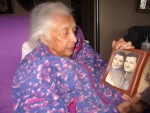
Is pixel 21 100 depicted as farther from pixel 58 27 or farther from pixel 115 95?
pixel 115 95

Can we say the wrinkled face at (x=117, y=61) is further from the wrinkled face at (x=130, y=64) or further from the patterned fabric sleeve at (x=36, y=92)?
the patterned fabric sleeve at (x=36, y=92)

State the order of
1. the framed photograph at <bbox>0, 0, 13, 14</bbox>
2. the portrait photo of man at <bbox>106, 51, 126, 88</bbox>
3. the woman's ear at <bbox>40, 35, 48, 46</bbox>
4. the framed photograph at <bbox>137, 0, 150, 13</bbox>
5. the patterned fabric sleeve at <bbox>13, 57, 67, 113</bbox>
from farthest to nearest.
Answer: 1. the framed photograph at <bbox>0, 0, 13, 14</bbox>
2. the framed photograph at <bbox>137, 0, 150, 13</bbox>
3. the woman's ear at <bbox>40, 35, 48, 46</bbox>
4. the portrait photo of man at <bbox>106, 51, 126, 88</bbox>
5. the patterned fabric sleeve at <bbox>13, 57, 67, 113</bbox>

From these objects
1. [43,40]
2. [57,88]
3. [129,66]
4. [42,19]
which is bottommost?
[57,88]

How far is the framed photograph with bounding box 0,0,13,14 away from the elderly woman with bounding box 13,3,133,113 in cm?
141

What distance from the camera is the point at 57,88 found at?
91 cm

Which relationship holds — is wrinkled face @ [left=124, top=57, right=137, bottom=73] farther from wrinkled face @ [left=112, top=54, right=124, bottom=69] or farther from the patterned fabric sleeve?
the patterned fabric sleeve

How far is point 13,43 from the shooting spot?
107 centimetres

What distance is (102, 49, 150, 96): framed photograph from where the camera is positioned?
0.84 metres

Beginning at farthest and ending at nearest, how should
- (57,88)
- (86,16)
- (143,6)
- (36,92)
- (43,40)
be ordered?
(86,16) < (143,6) < (43,40) < (57,88) < (36,92)

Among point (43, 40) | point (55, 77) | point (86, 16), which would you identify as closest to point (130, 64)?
point (55, 77)

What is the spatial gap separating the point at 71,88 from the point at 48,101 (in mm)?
169

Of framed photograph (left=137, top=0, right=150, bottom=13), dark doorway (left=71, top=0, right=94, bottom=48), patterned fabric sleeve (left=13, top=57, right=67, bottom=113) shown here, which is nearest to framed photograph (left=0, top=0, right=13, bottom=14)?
dark doorway (left=71, top=0, right=94, bottom=48)

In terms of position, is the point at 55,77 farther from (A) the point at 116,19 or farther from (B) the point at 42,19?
(A) the point at 116,19

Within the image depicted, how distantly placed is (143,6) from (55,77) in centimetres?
153
